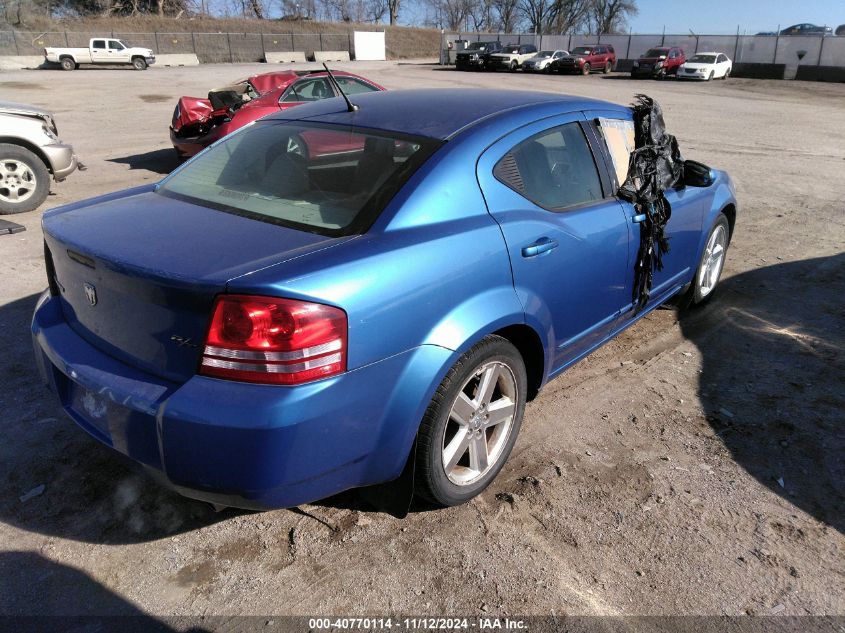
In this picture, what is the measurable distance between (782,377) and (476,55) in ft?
128

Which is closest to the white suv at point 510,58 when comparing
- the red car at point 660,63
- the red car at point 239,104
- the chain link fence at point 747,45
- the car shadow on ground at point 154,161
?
the red car at point 660,63

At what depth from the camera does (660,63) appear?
114 ft

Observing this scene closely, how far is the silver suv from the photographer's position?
7.47m

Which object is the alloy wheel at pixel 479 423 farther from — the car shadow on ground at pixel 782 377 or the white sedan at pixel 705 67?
the white sedan at pixel 705 67

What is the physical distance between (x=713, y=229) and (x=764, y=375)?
1237mm

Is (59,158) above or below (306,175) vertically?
below

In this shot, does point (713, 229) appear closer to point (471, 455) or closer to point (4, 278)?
point (471, 455)

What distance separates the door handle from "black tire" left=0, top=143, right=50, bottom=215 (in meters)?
7.06

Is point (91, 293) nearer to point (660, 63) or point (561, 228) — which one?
point (561, 228)

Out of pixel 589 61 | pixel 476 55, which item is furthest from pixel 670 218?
pixel 476 55

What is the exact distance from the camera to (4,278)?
5434mm

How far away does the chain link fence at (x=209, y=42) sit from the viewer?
45625 mm

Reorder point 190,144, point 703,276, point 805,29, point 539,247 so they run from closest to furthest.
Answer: point 539,247 → point 703,276 → point 190,144 → point 805,29

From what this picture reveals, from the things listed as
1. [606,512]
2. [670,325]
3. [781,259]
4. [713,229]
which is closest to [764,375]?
[670,325]
